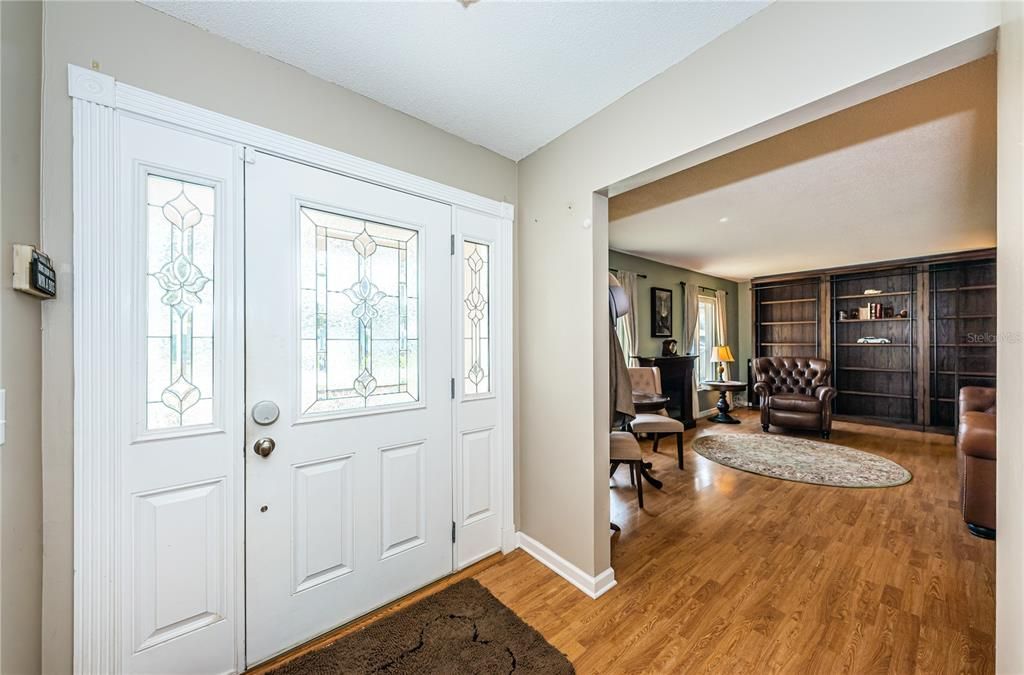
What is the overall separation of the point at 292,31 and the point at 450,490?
214 cm

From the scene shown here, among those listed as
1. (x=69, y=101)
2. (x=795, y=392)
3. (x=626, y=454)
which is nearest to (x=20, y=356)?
(x=69, y=101)

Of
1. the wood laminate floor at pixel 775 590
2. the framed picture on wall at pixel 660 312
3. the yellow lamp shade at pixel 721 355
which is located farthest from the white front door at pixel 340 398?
the yellow lamp shade at pixel 721 355

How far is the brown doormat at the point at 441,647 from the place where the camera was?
4.88ft

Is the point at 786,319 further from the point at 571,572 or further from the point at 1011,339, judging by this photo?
the point at 1011,339

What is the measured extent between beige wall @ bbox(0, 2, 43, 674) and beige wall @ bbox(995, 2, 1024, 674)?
7.55ft

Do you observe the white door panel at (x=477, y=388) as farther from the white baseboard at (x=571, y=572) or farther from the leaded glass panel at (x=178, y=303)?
the leaded glass panel at (x=178, y=303)

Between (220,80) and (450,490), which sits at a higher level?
(220,80)

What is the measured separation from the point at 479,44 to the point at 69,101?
4.48 feet

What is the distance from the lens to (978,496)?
8.02 ft

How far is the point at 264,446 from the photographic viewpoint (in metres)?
1.51

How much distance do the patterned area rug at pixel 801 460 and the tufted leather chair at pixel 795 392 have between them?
11.6 inches

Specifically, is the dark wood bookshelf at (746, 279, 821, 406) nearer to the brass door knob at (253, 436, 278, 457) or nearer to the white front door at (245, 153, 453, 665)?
the white front door at (245, 153, 453, 665)

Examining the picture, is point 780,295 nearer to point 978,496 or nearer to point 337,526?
point 978,496

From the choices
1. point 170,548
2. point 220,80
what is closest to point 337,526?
point 170,548
